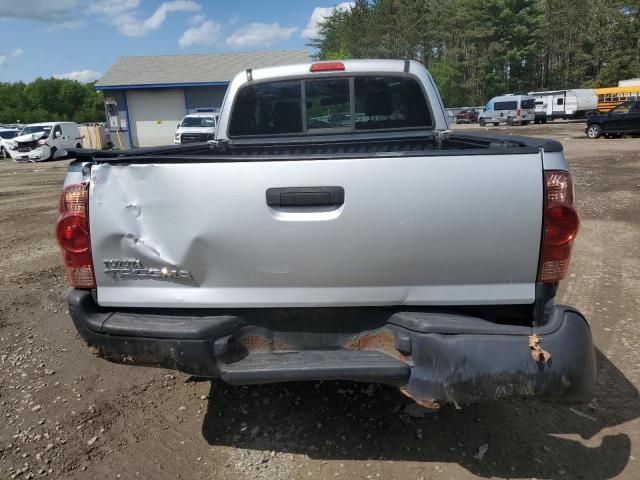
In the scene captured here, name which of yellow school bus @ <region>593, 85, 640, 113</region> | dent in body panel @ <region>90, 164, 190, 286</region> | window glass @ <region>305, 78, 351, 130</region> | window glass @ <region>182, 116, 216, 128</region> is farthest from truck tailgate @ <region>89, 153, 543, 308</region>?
yellow school bus @ <region>593, 85, 640, 113</region>

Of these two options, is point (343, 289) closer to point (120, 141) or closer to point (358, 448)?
point (358, 448)

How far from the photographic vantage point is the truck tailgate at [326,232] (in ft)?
7.52

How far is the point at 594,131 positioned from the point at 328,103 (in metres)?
25.8

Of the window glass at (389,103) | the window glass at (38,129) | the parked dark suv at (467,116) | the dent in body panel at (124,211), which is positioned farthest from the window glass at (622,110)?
the dent in body panel at (124,211)

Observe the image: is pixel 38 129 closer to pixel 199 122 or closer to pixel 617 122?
pixel 199 122

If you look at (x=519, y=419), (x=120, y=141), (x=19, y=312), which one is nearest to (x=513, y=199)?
(x=519, y=419)

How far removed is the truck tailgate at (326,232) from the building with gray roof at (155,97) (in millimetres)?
34200

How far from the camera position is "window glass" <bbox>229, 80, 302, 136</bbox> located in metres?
4.36

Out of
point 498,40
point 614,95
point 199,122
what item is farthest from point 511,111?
point 498,40

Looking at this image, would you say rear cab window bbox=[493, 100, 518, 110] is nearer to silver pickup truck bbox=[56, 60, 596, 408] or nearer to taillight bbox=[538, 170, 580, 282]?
silver pickup truck bbox=[56, 60, 596, 408]

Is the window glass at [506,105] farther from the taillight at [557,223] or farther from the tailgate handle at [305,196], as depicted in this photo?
the tailgate handle at [305,196]

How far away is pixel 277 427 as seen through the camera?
3.23m

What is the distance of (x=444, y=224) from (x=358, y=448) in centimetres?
147

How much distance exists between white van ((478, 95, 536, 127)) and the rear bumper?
4220 cm
